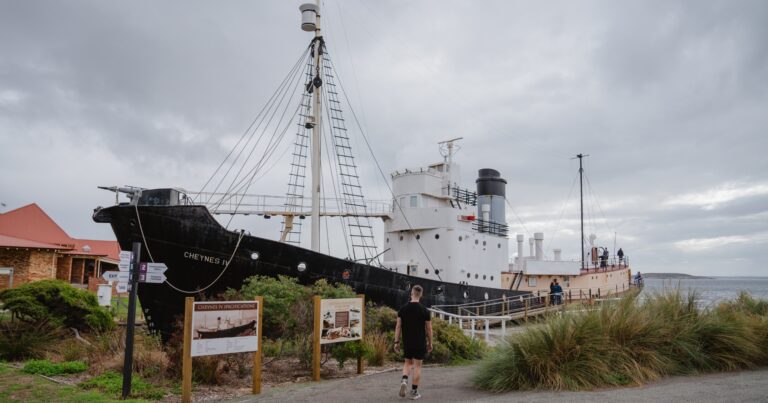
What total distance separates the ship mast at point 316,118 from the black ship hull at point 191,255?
1.67 m

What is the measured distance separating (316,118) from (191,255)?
573 centimetres

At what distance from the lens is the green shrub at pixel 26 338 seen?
9516 millimetres

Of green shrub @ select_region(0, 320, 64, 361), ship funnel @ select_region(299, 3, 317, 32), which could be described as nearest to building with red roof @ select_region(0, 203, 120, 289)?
green shrub @ select_region(0, 320, 64, 361)

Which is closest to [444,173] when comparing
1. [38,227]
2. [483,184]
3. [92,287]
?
[483,184]

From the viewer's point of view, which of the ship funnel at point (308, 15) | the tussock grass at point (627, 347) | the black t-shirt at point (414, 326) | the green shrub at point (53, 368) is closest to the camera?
the black t-shirt at point (414, 326)

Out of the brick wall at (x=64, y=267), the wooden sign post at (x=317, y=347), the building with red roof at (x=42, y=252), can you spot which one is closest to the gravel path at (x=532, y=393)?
the wooden sign post at (x=317, y=347)

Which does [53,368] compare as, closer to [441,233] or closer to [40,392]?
[40,392]

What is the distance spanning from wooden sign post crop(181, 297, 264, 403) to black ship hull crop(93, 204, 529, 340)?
15.2 ft

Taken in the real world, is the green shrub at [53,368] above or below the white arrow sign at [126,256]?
below

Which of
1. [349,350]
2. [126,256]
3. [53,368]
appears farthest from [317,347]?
[53,368]

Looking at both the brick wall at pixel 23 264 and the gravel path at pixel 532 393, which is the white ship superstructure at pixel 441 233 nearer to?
the gravel path at pixel 532 393

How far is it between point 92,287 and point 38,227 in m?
7.24

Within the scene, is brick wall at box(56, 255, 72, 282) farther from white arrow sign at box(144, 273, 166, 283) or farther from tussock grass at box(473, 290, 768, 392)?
tussock grass at box(473, 290, 768, 392)

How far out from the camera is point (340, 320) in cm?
891
